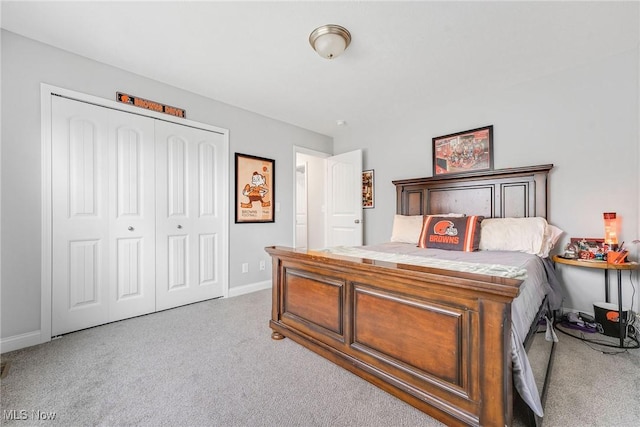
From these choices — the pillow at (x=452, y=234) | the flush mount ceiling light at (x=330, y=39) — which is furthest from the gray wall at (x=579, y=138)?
the flush mount ceiling light at (x=330, y=39)

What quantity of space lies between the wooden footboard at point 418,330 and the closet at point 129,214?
65.1 inches

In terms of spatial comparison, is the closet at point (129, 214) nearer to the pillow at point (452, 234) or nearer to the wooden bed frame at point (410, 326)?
the wooden bed frame at point (410, 326)

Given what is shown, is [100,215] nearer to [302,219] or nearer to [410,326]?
[410,326]

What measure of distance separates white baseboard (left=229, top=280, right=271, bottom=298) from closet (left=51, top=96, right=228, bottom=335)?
0.53 feet

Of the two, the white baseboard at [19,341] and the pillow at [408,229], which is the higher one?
the pillow at [408,229]

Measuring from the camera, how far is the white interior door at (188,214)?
278cm

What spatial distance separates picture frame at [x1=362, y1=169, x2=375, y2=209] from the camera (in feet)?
13.4

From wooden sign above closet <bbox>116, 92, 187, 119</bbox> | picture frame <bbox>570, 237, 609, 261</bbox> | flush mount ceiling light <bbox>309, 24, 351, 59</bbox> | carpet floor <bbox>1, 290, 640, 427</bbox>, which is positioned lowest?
carpet floor <bbox>1, 290, 640, 427</bbox>

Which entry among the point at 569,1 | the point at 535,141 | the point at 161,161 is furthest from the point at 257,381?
the point at 535,141

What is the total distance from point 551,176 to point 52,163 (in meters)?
4.54

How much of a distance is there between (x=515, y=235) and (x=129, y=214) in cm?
370

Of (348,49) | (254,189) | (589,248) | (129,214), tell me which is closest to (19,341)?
(129,214)

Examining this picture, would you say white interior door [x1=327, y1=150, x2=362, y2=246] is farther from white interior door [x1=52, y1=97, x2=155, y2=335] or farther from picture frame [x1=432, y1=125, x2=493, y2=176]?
white interior door [x1=52, y1=97, x2=155, y2=335]

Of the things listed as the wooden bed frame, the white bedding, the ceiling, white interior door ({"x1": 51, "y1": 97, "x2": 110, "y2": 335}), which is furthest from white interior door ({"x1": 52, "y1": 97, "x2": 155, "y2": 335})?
the white bedding
